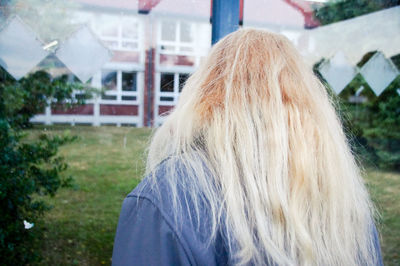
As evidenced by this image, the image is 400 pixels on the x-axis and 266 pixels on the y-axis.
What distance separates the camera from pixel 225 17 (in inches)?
76.7

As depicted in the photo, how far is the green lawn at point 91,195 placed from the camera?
8.44ft

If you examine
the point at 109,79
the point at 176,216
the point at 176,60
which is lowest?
the point at 176,216

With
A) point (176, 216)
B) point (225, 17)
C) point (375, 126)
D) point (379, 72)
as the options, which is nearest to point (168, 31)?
point (225, 17)

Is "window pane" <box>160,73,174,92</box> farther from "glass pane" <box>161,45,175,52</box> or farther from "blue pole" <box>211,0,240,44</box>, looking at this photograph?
"blue pole" <box>211,0,240,44</box>

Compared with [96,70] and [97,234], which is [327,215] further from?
[97,234]

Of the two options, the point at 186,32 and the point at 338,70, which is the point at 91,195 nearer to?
the point at 186,32

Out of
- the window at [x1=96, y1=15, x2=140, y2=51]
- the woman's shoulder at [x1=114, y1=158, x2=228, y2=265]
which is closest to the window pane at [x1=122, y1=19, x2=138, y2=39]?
the window at [x1=96, y1=15, x2=140, y2=51]

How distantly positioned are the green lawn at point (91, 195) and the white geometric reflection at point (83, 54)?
409 millimetres

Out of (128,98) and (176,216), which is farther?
(128,98)

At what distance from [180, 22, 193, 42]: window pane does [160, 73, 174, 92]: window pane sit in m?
0.27

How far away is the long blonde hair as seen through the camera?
89cm

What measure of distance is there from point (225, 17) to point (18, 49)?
123 cm

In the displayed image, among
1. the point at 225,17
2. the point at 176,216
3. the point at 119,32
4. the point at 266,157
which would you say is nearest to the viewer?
the point at 176,216

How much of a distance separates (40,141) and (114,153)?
498mm
